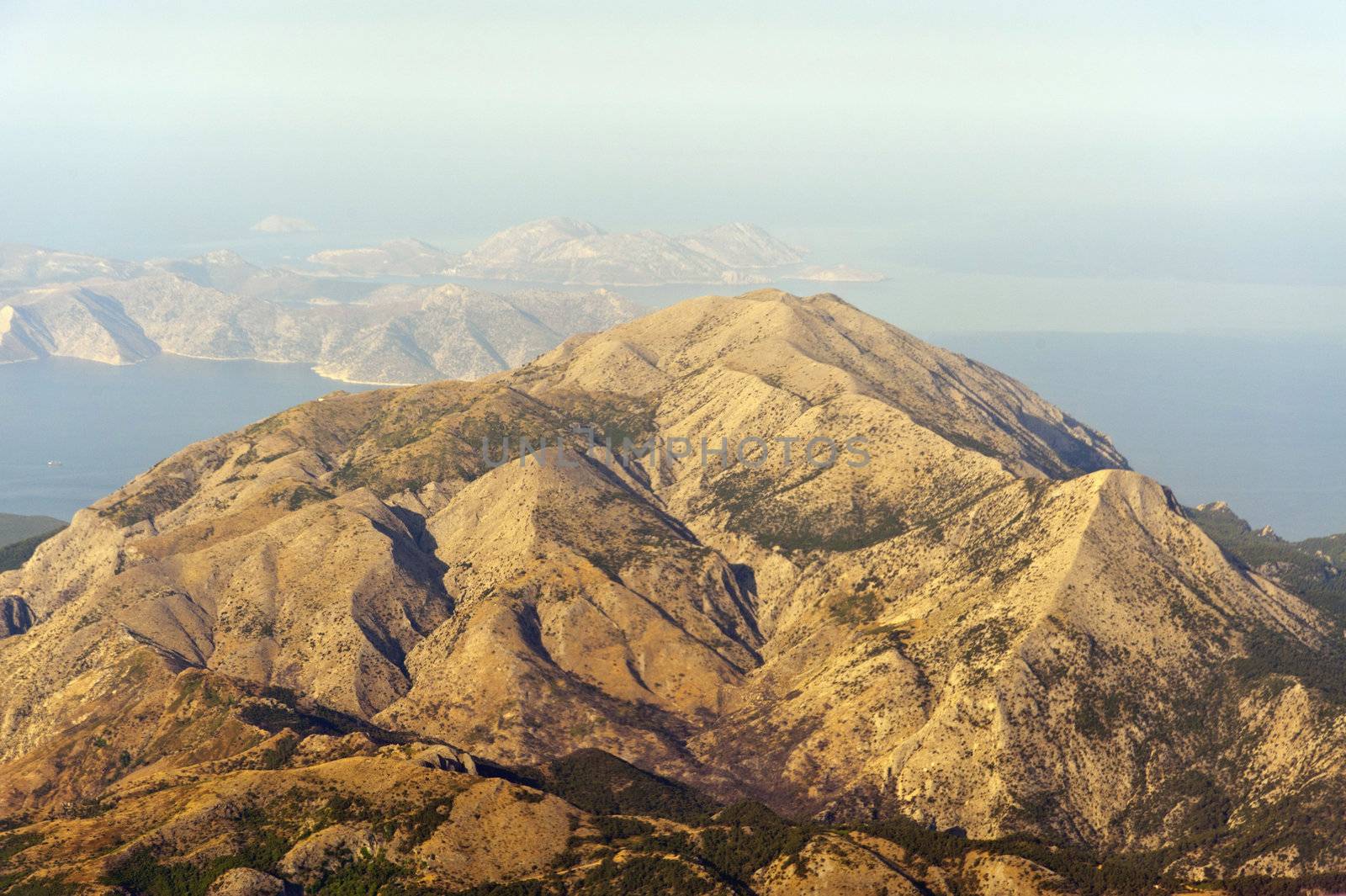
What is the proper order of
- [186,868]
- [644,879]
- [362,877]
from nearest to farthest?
[644,879] → [186,868] → [362,877]

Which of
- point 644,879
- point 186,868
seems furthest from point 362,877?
point 644,879

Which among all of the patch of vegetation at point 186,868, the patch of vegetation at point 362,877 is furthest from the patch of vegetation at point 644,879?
the patch of vegetation at point 186,868

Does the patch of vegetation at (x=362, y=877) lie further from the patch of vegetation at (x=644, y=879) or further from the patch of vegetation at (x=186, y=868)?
the patch of vegetation at (x=644, y=879)

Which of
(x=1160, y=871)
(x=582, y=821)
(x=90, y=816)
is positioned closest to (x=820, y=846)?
(x=582, y=821)

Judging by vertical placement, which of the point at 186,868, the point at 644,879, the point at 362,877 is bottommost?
the point at 362,877

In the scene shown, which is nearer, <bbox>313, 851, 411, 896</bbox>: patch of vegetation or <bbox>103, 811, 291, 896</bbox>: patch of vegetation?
<bbox>103, 811, 291, 896</bbox>: patch of vegetation

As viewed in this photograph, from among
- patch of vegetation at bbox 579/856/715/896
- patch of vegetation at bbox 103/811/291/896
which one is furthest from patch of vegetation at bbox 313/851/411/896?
patch of vegetation at bbox 579/856/715/896

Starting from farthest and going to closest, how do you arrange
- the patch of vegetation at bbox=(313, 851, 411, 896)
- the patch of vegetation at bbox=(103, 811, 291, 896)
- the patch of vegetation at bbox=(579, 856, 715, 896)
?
the patch of vegetation at bbox=(313, 851, 411, 896), the patch of vegetation at bbox=(579, 856, 715, 896), the patch of vegetation at bbox=(103, 811, 291, 896)

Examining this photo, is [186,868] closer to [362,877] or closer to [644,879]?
[362,877]

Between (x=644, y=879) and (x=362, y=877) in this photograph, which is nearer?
(x=644, y=879)

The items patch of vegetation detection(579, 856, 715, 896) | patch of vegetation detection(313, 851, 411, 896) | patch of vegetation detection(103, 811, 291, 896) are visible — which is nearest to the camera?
patch of vegetation detection(103, 811, 291, 896)

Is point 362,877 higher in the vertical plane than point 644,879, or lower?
lower

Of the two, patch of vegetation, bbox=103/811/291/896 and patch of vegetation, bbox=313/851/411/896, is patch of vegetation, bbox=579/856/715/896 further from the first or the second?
patch of vegetation, bbox=103/811/291/896
